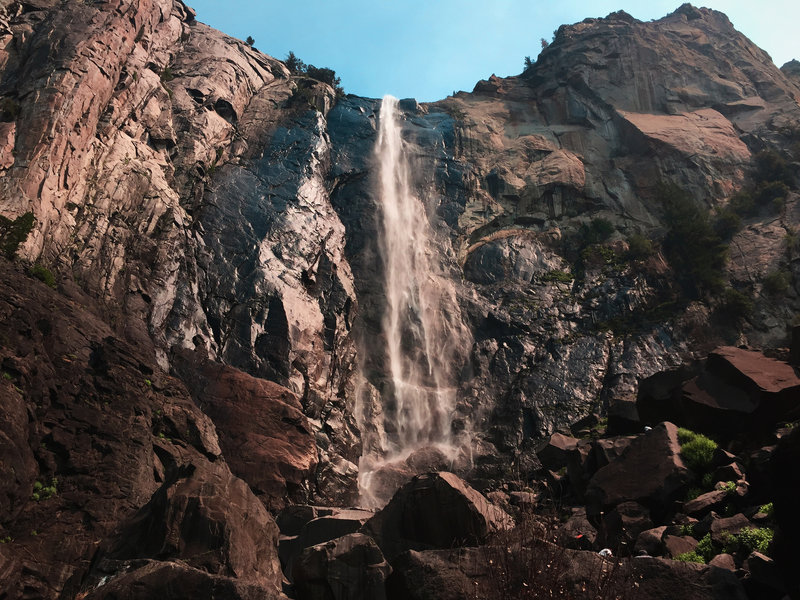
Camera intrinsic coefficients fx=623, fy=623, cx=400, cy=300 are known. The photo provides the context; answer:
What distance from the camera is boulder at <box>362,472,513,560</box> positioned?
13086mm

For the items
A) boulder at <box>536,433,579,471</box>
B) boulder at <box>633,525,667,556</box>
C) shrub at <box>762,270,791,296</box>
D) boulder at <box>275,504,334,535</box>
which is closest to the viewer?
boulder at <box>633,525,667,556</box>

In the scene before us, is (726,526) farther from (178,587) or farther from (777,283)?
(777,283)

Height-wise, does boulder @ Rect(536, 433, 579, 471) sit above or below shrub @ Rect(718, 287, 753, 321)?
below

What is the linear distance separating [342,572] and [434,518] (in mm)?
3560

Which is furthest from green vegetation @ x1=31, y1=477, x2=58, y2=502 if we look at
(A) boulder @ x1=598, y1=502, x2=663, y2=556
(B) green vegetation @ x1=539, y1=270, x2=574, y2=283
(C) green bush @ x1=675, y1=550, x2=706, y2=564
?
(B) green vegetation @ x1=539, y1=270, x2=574, y2=283

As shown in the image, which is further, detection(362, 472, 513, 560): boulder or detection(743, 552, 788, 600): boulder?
detection(362, 472, 513, 560): boulder

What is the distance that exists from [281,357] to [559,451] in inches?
540

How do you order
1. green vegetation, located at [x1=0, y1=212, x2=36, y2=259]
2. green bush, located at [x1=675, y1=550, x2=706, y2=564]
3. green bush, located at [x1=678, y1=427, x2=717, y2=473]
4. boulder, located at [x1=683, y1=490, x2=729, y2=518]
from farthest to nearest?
green vegetation, located at [x1=0, y1=212, x2=36, y2=259] < green bush, located at [x1=678, y1=427, x2=717, y2=473] < boulder, located at [x1=683, y1=490, x2=729, y2=518] < green bush, located at [x1=675, y1=550, x2=706, y2=564]

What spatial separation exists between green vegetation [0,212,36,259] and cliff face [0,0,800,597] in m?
0.86

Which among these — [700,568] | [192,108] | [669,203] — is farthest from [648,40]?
[700,568]

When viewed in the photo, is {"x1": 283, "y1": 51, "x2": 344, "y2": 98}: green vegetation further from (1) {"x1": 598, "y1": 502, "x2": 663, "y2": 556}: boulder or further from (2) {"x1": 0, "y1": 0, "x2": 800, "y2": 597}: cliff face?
(1) {"x1": 598, "y1": 502, "x2": 663, "y2": 556}: boulder

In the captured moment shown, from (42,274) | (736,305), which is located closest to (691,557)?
(42,274)

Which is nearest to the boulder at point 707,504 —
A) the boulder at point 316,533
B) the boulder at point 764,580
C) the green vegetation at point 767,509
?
the green vegetation at point 767,509

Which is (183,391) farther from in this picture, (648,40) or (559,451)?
(648,40)
